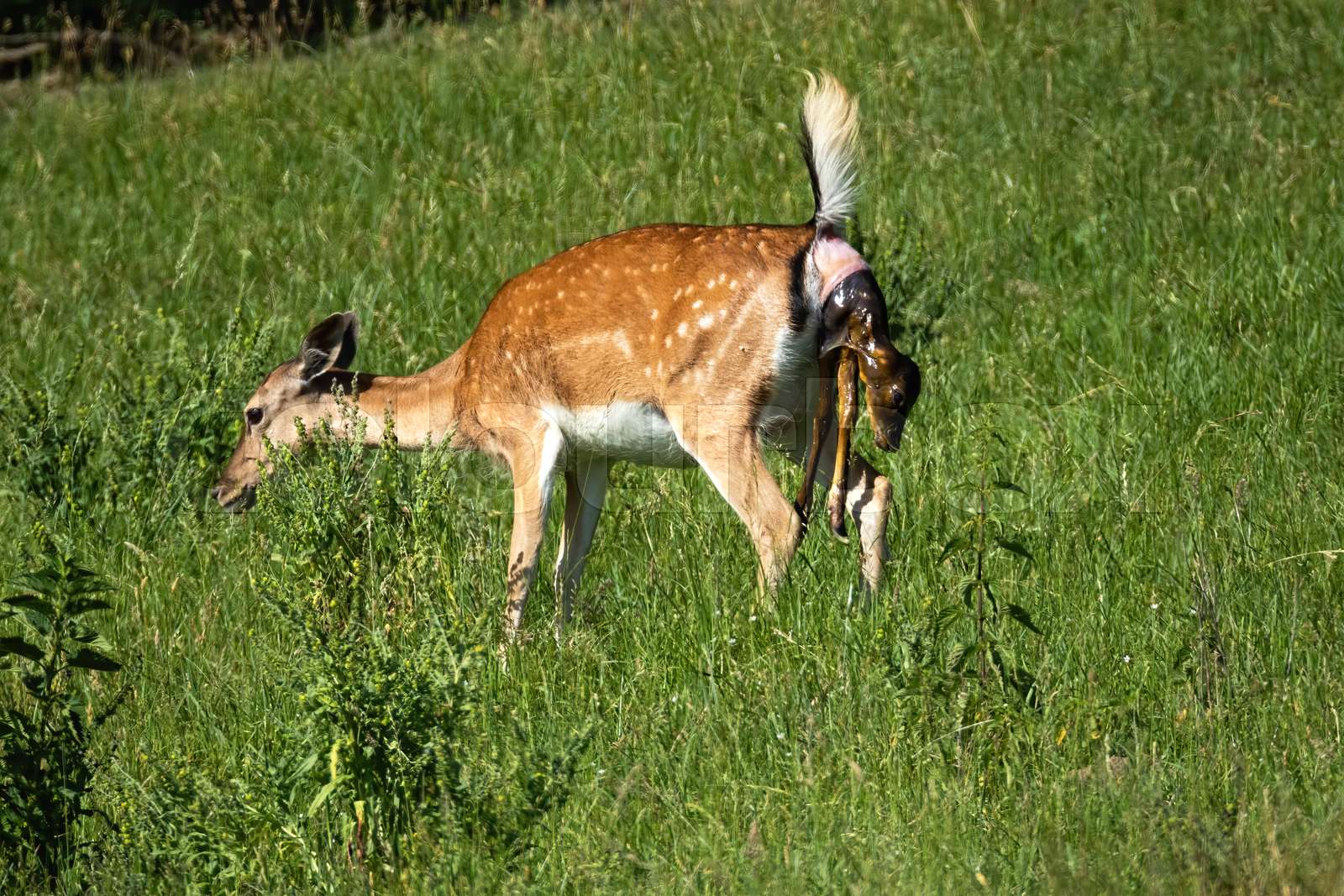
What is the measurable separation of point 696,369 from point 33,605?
2.40 meters

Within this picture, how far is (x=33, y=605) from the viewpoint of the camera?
12.8 ft

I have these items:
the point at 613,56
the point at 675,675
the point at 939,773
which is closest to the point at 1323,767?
the point at 939,773

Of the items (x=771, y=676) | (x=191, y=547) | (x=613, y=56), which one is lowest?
(x=191, y=547)

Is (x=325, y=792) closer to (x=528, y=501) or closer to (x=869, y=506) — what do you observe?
(x=528, y=501)

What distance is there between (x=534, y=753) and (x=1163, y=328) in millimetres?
4074

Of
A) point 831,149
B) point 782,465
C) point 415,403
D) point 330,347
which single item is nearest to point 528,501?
point 415,403

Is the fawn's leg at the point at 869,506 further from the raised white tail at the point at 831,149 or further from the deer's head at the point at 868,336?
the raised white tail at the point at 831,149

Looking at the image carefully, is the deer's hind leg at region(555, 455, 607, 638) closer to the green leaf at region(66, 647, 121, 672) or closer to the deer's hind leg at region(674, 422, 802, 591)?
the deer's hind leg at region(674, 422, 802, 591)

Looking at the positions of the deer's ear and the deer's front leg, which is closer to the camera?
the deer's front leg

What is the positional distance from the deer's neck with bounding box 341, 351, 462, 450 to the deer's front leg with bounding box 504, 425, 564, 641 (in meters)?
0.35

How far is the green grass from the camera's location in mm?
3834

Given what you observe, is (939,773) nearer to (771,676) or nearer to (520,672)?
(771,676)

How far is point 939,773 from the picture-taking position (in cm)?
389

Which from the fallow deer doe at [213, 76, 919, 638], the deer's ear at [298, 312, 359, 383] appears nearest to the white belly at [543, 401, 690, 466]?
the fallow deer doe at [213, 76, 919, 638]
